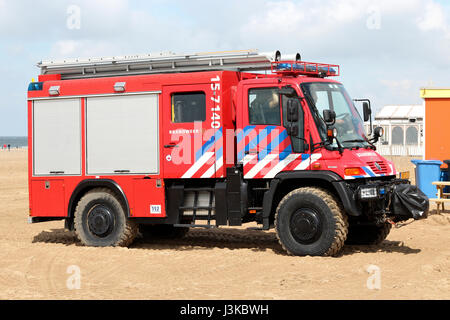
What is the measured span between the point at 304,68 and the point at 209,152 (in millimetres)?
A: 1946

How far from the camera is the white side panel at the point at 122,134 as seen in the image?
11.4 metres

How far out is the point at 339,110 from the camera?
10727mm

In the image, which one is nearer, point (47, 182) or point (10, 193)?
point (47, 182)

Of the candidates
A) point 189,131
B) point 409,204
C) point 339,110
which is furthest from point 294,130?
point 409,204

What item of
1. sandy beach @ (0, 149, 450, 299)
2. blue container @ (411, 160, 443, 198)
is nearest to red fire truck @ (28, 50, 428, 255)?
sandy beach @ (0, 149, 450, 299)

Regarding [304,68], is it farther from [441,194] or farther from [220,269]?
[441,194]

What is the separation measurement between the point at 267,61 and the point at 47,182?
4309 mm

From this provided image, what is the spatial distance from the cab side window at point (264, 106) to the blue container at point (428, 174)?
24.6 feet

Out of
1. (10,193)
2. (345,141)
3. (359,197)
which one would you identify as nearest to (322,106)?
(345,141)

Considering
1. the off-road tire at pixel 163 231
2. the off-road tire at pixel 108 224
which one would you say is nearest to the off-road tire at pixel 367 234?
the off-road tire at pixel 163 231

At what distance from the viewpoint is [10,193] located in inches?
931

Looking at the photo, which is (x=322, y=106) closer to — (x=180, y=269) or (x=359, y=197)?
(x=359, y=197)

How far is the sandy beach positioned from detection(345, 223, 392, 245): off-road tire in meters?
0.18

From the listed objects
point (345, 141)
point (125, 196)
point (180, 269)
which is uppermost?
point (345, 141)
